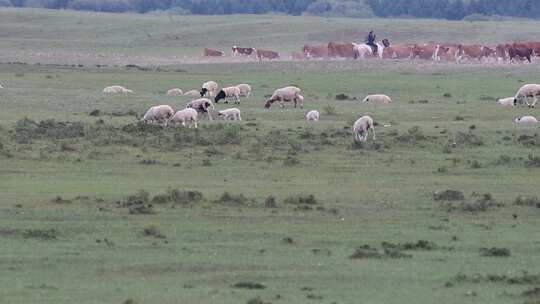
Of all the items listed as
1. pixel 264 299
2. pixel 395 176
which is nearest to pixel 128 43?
pixel 395 176

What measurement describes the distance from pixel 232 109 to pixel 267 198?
12475 millimetres

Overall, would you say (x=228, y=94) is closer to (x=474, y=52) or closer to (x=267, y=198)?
(x=267, y=198)

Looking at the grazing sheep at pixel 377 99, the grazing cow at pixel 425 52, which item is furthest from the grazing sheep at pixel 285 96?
Answer: the grazing cow at pixel 425 52

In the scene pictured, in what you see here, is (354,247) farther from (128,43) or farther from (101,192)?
(128,43)

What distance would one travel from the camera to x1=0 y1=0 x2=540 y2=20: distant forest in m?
114

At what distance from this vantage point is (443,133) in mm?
29516

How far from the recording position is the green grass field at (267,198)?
13.9 metres

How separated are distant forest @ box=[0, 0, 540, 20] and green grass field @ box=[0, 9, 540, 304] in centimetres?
7052

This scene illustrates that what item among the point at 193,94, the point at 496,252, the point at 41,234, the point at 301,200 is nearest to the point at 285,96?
the point at 193,94

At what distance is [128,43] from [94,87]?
1280 inches

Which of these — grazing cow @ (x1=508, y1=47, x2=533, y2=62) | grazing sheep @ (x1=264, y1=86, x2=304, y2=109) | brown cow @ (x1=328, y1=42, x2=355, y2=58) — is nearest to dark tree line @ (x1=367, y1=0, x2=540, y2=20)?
brown cow @ (x1=328, y1=42, x2=355, y2=58)

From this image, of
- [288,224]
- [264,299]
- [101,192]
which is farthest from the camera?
[101,192]

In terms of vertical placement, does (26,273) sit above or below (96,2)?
below

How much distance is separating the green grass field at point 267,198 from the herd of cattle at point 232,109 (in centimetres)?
38
